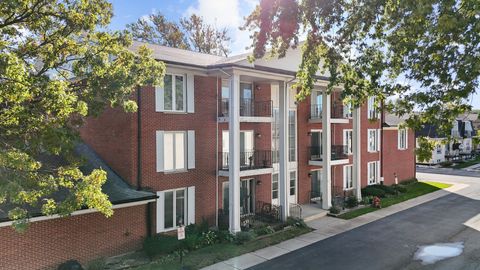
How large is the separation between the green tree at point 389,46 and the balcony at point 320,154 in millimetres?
10353

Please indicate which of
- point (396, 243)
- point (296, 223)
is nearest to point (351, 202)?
point (296, 223)

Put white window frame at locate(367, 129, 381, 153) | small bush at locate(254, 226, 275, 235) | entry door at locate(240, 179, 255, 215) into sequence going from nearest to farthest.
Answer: small bush at locate(254, 226, 275, 235) < entry door at locate(240, 179, 255, 215) < white window frame at locate(367, 129, 381, 153)

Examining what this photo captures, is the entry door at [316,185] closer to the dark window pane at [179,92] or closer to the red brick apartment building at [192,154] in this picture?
the red brick apartment building at [192,154]

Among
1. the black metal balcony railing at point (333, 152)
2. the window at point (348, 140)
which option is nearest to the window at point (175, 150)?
the black metal balcony railing at point (333, 152)

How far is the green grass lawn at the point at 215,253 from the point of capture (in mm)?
12273

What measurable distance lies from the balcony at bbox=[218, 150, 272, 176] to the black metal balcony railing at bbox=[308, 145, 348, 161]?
171 inches

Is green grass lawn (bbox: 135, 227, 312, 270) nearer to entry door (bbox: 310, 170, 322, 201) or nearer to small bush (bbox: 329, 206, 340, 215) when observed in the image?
small bush (bbox: 329, 206, 340, 215)

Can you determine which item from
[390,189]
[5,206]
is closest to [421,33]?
[5,206]

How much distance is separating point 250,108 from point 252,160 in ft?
9.09

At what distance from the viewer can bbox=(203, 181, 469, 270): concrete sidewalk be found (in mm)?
12773

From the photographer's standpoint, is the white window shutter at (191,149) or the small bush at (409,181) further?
the small bush at (409,181)

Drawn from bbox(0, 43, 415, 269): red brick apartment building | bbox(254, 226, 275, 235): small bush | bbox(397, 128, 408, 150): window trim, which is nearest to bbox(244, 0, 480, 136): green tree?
bbox(0, 43, 415, 269): red brick apartment building

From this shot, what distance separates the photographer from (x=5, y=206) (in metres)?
11.1

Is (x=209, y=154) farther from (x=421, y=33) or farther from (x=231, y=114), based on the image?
(x=421, y=33)
